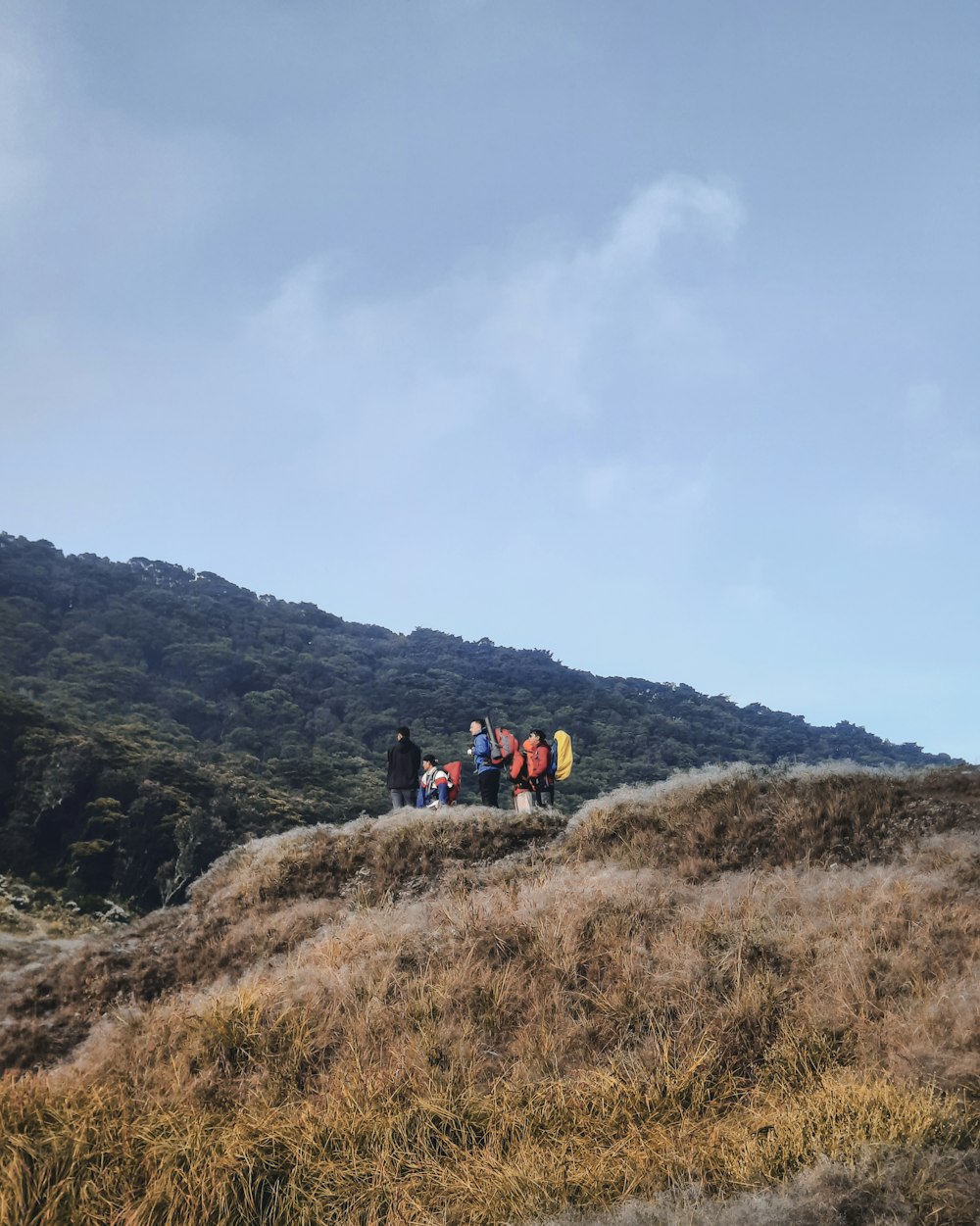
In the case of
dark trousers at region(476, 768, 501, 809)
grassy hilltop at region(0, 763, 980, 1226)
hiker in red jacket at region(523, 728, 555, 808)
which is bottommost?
grassy hilltop at region(0, 763, 980, 1226)

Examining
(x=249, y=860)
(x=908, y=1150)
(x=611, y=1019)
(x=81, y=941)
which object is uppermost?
(x=908, y=1150)

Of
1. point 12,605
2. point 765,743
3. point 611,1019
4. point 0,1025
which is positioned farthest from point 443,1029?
point 765,743

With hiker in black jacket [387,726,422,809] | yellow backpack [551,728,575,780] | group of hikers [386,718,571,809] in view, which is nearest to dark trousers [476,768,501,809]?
group of hikers [386,718,571,809]

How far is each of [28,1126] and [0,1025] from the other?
18.0 ft

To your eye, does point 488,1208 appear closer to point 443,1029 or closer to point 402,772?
point 443,1029

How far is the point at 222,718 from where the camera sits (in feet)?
199

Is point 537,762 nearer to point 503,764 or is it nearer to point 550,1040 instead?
point 503,764

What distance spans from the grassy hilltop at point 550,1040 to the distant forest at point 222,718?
71.6ft

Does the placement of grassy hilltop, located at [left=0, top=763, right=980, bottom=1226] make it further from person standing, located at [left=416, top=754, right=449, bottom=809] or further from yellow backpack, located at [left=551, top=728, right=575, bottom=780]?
person standing, located at [left=416, top=754, right=449, bottom=809]

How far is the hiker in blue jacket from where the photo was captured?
16.3 metres

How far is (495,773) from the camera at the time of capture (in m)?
16.7

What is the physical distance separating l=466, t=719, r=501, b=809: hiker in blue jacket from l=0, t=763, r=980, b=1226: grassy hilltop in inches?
160

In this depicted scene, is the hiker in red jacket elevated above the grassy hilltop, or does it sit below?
above

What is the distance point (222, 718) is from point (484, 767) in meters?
48.8
